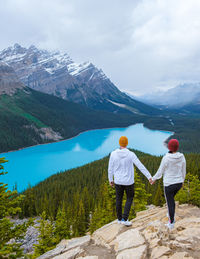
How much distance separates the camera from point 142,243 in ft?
24.7

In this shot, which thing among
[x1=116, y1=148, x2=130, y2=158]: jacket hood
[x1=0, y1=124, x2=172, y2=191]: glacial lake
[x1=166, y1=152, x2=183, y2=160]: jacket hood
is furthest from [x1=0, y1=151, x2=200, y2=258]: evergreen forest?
[x1=0, y1=124, x2=172, y2=191]: glacial lake

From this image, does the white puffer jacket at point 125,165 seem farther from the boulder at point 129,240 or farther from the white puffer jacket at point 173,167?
the boulder at point 129,240

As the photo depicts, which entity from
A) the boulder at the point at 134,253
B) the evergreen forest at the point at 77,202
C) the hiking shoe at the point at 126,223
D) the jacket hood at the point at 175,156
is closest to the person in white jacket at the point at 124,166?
the jacket hood at the point at 175,156

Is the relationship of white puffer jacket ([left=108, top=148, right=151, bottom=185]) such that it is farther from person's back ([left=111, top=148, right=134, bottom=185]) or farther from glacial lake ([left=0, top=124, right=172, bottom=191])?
glacial lake ([left=0, top=124, right=172, bottom=191])

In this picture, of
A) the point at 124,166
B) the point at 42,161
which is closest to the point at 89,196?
the point at 124,166

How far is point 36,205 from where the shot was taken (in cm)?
5150

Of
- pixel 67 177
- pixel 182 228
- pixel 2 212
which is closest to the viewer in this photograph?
pixel 182 228

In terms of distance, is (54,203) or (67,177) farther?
(67,177)

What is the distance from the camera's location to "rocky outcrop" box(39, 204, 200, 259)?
6.73m

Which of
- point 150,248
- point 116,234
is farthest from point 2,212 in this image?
point 150,248

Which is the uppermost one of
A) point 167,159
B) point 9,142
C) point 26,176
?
point 167,159

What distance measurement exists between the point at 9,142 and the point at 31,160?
148ft

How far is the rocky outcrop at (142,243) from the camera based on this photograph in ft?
22.1

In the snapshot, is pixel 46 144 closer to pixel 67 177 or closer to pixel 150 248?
pixel 67 177
